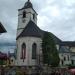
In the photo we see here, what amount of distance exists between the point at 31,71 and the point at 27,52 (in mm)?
31190

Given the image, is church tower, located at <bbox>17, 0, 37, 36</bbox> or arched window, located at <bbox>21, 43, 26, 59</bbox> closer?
arched window, located at <bbox>21, 43, 26, 59</bbox>

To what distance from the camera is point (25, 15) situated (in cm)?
6275

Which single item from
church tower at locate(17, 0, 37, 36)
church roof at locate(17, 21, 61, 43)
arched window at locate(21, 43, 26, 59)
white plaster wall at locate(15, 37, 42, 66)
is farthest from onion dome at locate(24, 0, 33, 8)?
arched window at locate(21, 43, 26, 59)

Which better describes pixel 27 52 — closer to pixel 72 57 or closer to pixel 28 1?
pixel 28 1

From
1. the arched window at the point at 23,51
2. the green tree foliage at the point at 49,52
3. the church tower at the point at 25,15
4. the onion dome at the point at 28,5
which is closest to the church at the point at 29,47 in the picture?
the arched window at the point at 23,51

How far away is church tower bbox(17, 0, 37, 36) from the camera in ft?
203

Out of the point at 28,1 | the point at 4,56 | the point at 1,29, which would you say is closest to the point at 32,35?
the point at 28,1

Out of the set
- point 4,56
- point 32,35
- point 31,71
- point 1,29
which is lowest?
point 31,71

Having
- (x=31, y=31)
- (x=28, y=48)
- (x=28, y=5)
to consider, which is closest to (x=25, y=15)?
(x=28, y=5)

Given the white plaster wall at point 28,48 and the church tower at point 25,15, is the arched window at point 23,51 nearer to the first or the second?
the white plaster wall at point 28,48

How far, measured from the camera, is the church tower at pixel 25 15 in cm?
6184

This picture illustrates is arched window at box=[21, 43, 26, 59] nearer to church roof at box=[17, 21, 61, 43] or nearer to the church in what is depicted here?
the church

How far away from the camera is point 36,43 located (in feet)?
A: 186

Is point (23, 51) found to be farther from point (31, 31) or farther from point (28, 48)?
point (31, 31)
